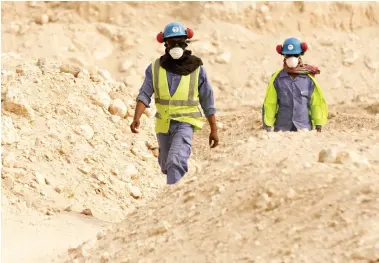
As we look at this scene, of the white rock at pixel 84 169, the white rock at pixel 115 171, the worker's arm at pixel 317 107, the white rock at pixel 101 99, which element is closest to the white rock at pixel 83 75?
the white rock at pixel 101 99

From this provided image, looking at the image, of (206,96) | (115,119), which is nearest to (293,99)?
(206,96)

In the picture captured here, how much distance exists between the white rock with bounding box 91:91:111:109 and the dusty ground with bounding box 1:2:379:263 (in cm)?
2

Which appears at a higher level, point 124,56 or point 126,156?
point 124,56

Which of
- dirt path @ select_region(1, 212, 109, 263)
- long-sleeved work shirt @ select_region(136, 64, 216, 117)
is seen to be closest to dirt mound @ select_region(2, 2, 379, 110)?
dirt path @ select_region(1, 212, 109, 263)

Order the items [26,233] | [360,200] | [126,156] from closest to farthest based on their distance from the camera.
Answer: [360,200], [26,233], [126,156]

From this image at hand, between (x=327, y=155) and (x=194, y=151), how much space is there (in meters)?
6.49

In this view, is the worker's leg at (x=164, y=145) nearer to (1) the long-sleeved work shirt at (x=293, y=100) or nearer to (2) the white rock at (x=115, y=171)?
(1) the long-sleeved work shirt at (x=293, y=100)

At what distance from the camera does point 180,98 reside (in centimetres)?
752

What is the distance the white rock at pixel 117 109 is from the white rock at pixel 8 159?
234cm

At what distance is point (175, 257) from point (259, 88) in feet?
38.1

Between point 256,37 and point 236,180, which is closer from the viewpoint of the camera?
point 236,180

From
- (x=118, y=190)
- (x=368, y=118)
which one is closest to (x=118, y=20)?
(x=368, y=118)

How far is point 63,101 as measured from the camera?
34.6 ft

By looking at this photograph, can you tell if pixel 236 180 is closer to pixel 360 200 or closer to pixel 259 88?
pixel 360 200
